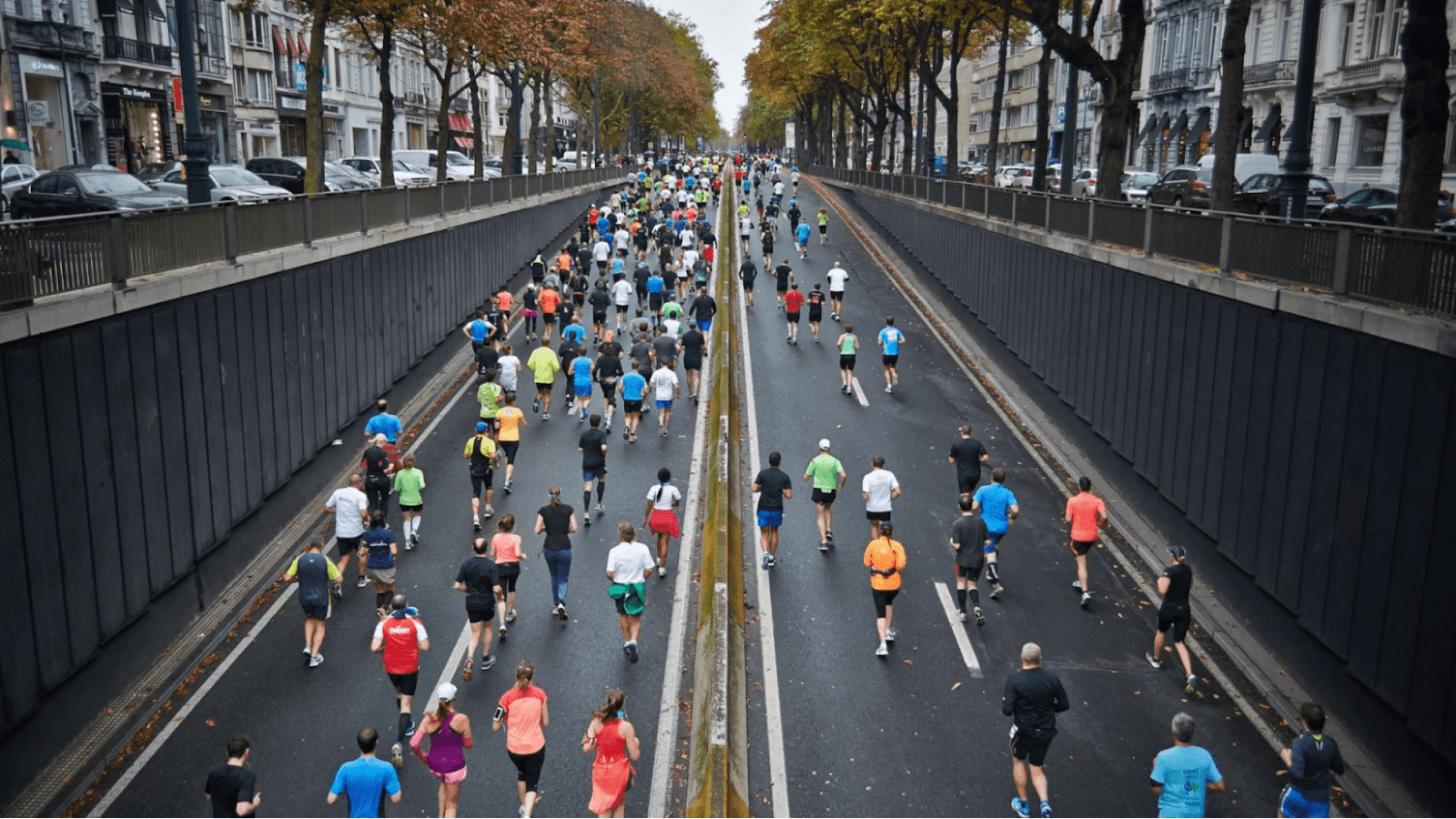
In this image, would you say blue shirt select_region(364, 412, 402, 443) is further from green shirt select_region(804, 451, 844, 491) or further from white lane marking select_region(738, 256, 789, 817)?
green shirt select_region(804, 451, 844, 491)

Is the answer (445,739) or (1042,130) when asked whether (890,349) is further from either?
(445,739)

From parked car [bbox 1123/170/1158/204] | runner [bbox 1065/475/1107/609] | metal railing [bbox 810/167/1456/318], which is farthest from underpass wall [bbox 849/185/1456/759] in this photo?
parked car [bbox 1123/170/1158/204]

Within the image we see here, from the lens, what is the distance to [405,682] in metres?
11.4

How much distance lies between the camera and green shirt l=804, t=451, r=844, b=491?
1620cm

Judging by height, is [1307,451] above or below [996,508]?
above

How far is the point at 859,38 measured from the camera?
2108 inches

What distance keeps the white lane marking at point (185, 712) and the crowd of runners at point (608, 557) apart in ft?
2.73

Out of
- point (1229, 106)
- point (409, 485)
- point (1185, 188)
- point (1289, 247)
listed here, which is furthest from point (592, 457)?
point (1185, 188)

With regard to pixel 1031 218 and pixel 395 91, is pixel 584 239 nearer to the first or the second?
pixel 1031 218

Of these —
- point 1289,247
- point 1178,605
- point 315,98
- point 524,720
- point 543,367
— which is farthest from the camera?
point 315,98

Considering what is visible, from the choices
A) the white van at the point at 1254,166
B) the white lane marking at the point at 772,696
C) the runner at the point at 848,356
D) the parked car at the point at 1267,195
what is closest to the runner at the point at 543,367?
the white lane marking at the point at 772,696

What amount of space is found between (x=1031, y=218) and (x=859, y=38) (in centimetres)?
3082

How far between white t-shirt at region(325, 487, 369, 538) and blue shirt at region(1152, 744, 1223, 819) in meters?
10.0

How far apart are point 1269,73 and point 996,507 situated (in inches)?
1652
